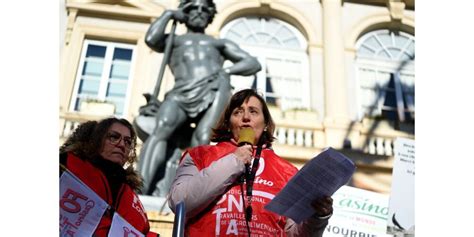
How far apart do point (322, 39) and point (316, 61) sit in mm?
634

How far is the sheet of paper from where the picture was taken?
1.45 meters

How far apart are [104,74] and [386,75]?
21.3 ft

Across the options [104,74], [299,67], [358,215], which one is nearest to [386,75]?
[299,67]

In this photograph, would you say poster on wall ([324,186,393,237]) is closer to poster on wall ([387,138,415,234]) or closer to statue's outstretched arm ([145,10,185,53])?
poster on wall ([387,138,415,234])

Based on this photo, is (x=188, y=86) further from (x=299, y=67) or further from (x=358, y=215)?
(x=299, y=67)

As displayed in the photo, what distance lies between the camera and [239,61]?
527 cm

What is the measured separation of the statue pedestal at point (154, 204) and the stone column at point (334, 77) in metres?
6.49

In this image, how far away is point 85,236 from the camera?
168 centimetres

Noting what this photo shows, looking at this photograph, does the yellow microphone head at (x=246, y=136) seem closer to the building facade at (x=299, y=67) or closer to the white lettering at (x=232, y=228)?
the white lettering at (x=232, y=228)

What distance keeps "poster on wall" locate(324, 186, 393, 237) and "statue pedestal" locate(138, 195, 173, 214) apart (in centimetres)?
Result: 132

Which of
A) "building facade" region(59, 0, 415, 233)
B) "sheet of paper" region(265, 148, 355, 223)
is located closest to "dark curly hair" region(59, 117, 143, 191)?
"sheet of paper" region(265, 148, 355, 223)

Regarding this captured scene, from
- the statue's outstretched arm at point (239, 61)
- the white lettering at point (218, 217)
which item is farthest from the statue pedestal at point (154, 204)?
the white lettering at point (218, 217)
